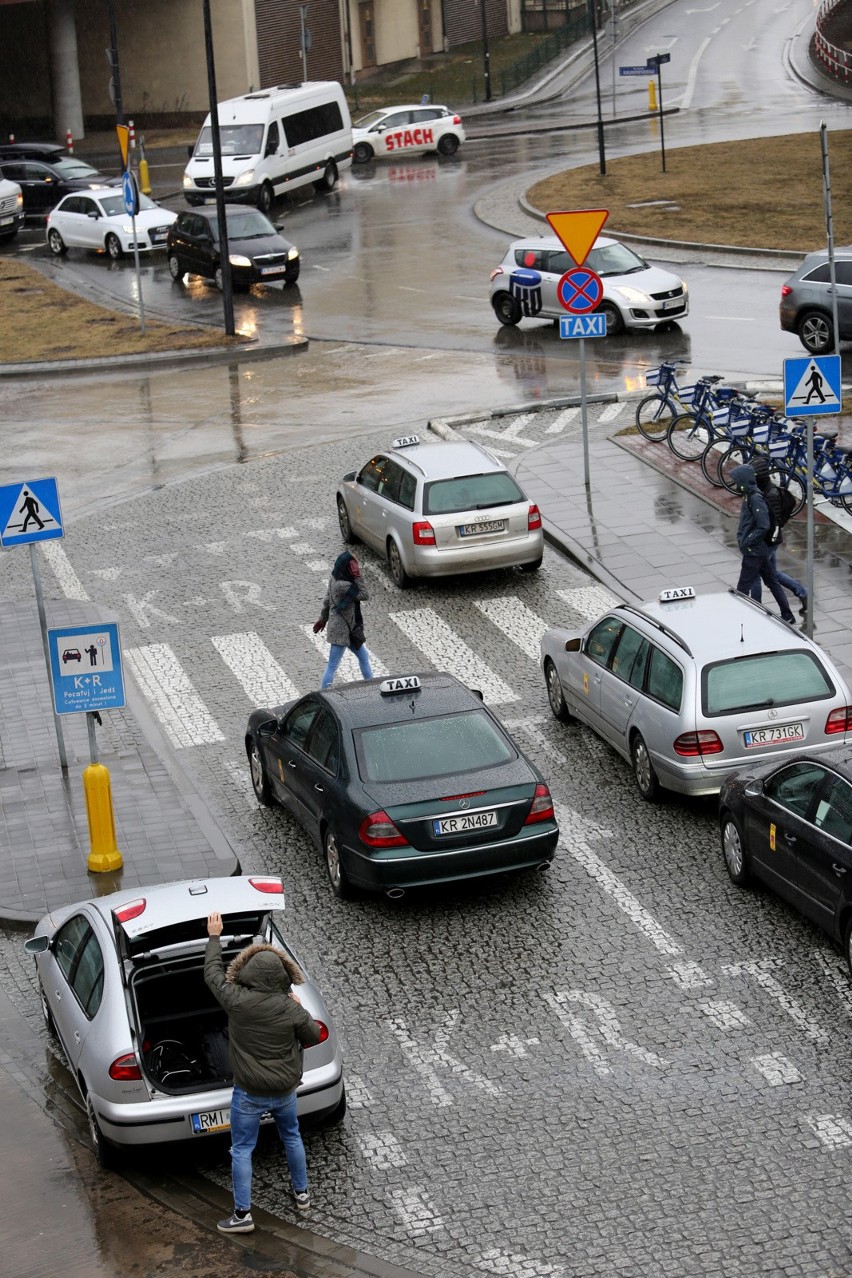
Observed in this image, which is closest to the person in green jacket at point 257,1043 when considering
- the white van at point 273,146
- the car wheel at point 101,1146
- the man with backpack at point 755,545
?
the car wheel at point 101,1146

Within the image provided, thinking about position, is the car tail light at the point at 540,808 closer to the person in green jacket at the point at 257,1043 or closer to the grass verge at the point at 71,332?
the person in green jacket at the point at 257,1043

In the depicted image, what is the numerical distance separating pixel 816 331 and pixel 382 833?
713 inches

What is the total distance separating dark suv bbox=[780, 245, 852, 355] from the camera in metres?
27.8

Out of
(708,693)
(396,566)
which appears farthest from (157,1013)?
(396,566)

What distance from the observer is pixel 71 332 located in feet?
115

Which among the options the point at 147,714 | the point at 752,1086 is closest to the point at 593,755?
the point at 147,714

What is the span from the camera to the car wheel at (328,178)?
49.8 m

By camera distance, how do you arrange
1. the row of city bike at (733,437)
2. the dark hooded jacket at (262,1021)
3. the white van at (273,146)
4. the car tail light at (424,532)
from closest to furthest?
the dark hooded jacket at (262,1021)
the car tail light at (424,532)
the row of city bike at (733,437)
the white van at (273,146)

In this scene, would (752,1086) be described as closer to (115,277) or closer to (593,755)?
(593,755)

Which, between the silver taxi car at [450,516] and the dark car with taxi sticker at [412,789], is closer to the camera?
the dark car with taxi sticker at [412,789]

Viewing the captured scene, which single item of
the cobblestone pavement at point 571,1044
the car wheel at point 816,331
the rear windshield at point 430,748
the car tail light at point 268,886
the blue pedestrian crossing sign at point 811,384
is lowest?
the cobblestone pavement at point 571,1044

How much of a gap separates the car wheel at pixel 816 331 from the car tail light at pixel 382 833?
17.7 meters

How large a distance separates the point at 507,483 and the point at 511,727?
183 inches

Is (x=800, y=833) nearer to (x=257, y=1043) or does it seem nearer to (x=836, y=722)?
(x=836, y=722)
